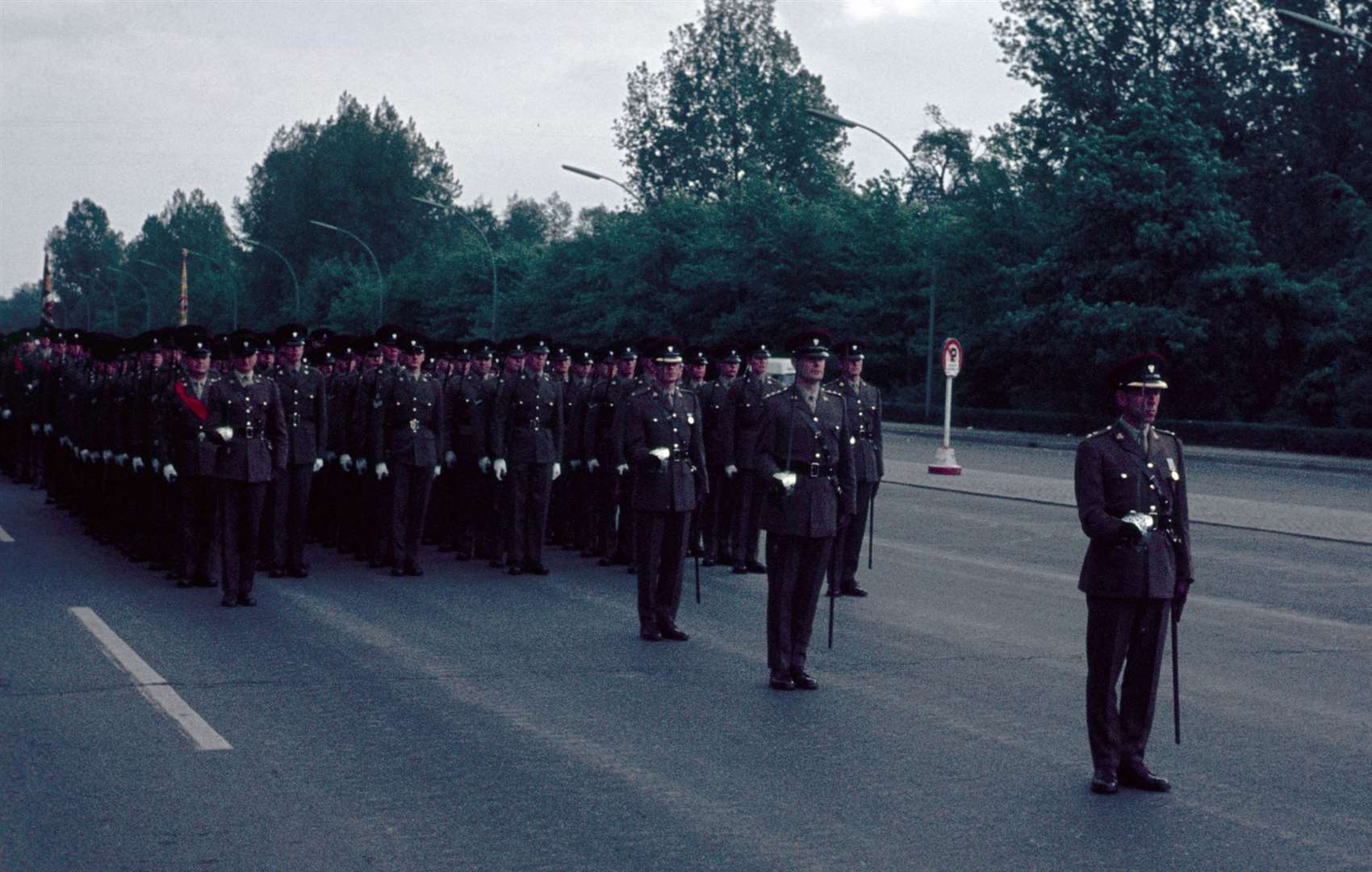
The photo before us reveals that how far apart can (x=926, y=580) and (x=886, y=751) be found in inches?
267

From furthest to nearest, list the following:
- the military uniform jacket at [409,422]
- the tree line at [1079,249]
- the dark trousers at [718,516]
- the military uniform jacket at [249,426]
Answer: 1. the tree line at [1079,249]
2. the dark trousers at [718,516]
3. the military uniform jacket at [409,422]
4. the military uniform jacket at [249,426]

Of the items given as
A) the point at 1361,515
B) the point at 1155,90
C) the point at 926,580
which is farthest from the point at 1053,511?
the point at 1155,90

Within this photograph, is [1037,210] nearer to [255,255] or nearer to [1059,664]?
[1059,664]

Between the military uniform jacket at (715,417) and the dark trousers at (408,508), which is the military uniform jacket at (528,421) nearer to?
the dark trousers at (408,508)

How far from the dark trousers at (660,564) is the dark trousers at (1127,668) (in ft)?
13.4

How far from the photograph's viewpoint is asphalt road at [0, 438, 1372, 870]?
20.9 ft

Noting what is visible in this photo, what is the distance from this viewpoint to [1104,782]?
23.7ft

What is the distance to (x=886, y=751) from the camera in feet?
26.0

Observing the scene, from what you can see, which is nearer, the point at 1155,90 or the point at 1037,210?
the point at 1155,90

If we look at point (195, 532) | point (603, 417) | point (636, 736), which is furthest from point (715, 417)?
point (636, 736)

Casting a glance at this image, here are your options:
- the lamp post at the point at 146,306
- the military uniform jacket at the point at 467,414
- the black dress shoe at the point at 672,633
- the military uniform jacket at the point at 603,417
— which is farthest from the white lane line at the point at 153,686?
the lamp post at the point at 146,306

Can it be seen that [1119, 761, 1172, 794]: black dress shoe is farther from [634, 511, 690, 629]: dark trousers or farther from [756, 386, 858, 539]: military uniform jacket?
[634, 511, 690, 629]: dark trousers

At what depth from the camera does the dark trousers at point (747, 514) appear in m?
15.3

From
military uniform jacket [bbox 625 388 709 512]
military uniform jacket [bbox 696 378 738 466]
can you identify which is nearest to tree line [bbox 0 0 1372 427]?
military uniform jacket [bbox 696 378 738 466]
